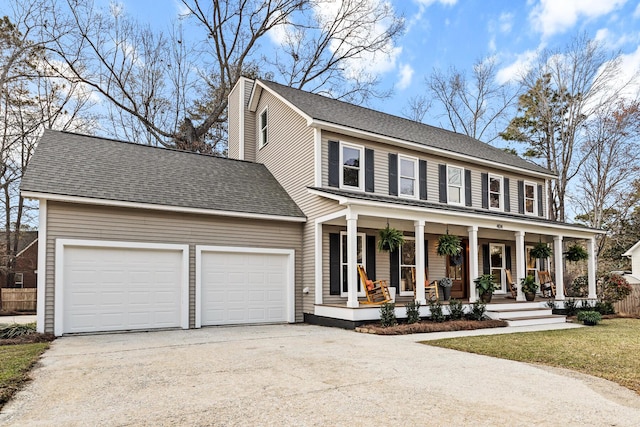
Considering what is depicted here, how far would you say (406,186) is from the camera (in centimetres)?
1314

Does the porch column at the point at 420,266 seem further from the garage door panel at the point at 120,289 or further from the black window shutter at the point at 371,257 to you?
the garage door panel at the point at 120,289

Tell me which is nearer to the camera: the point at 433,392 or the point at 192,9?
the point at 433,392

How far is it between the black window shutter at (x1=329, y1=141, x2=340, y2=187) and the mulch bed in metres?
3.86

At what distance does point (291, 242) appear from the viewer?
11.7 metres

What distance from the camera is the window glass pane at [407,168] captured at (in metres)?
13.1

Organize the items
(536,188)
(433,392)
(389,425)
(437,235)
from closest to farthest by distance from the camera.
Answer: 1. (389,425)
2. (433,392)
3. (437,235)
4. (536,188)

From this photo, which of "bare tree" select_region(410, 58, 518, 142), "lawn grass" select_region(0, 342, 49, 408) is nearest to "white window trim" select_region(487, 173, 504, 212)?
"bare tree" select_region(410, 58, 518, 142)

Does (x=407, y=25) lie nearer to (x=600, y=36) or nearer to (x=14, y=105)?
(x=600, y=36)

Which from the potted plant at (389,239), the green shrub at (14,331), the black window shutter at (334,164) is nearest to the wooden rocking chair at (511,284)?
the potted plant at (389,239)

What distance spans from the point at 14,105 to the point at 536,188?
22.1 m

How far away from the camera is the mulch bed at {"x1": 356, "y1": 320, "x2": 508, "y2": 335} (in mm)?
9219

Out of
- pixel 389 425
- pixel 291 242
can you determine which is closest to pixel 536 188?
pixel 291 242

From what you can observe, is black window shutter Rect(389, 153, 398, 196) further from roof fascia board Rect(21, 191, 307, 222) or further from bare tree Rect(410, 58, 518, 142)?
bare tree Rect(410, 58, 518, 142)

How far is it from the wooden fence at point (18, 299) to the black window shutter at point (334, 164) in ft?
50.3
